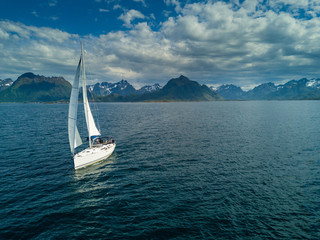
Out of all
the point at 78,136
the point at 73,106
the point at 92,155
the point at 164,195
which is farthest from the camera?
the point at 78,136

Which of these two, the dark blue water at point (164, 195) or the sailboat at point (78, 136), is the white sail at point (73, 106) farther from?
the dark blue water at point (164, 195)

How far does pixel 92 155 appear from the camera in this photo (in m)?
31.8

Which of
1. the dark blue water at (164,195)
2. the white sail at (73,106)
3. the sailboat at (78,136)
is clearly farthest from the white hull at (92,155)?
the white sail at (73,106)

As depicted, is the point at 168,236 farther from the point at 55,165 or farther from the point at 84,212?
the point at 55,165

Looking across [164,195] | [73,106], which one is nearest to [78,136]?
[73,106]

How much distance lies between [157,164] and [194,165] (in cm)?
710

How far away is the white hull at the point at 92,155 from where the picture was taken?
2956cm

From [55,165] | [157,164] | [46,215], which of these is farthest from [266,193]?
[55,165]

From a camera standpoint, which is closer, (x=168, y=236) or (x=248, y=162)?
(x=168, y=236)

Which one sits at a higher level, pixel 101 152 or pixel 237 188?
pixel 101 152

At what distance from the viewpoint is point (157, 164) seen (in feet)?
106

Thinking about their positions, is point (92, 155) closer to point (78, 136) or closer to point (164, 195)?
point (78, 136)

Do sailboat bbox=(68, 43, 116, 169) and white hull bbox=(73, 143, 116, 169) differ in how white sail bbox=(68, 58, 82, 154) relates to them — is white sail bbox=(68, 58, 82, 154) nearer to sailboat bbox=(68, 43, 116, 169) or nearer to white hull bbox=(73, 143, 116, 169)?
sailboat bbox=(68, 43, 116, 169)

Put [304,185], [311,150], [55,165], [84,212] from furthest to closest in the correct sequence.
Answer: [311,150] → [55,165] → [304,185] → [84,212]
